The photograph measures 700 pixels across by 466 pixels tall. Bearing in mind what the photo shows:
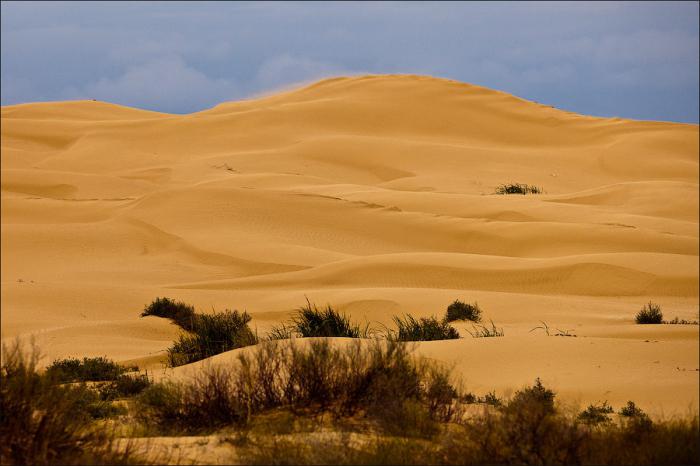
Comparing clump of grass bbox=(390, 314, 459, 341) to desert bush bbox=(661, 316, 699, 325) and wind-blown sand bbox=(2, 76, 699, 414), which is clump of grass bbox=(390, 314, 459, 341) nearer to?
wind-blown sand bbox=(2, 76, 699, 414)

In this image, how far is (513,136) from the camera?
47.2 meters

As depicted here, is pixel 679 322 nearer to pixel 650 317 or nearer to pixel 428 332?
pixel 650 317

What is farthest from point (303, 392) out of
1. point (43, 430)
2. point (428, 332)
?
point (428, 332)

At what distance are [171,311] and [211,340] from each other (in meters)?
3.29

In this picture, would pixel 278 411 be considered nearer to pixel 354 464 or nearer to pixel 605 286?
pixel 354 464

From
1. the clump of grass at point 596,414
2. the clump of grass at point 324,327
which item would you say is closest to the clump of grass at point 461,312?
the clump of grass at point 324,327

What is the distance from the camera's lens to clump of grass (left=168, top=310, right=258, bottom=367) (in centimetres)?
1163

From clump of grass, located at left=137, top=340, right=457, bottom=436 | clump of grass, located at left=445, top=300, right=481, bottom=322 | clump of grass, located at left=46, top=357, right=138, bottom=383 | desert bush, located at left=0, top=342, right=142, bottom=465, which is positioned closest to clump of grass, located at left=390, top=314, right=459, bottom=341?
clump of grass, located at left=445, top=300, right=481, bottom=322

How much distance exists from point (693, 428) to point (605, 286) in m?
9.99

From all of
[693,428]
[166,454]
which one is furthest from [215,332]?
[693,428]

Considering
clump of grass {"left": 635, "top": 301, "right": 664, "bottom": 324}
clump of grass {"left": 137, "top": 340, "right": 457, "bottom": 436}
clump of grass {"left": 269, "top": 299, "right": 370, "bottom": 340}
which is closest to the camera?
clump of grass {"left": 137, "top": 340, "right": 457, "bottom": 436}

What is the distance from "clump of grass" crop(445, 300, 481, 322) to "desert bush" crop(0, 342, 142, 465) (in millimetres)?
7768

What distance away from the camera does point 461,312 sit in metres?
14.0

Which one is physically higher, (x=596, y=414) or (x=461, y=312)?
(x=461, y=312)
